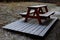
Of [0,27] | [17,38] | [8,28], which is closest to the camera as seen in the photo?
[17,38]

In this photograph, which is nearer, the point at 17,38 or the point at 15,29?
the point at 17,38

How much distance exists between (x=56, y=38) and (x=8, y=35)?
1.25m

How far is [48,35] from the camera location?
360 centimetres

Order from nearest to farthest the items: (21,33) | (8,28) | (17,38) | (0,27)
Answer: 1. (17,38)
2. (21,33)
3. (8,28)
4. (0,27)

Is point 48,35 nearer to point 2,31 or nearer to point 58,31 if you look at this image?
point 58,31

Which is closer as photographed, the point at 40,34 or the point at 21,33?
the point at 40,34

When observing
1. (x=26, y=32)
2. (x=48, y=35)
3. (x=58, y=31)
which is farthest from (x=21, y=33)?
(x=58, y=31)

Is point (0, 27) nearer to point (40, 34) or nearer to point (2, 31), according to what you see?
point (2, 31)

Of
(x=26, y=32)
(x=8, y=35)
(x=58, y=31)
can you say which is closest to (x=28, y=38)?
(x=26, y=32)

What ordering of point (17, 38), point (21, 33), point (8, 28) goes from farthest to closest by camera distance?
point (8, 28) < point (21, 33) < point (17, 38)

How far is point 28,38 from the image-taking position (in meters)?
3.32

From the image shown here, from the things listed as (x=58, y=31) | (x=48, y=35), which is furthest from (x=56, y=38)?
(x=58, y=31)

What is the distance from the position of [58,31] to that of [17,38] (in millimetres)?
1358

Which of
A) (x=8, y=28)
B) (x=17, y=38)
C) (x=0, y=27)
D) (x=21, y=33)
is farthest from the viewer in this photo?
(x=0, y=27)
